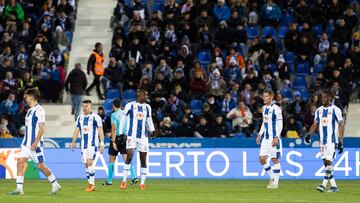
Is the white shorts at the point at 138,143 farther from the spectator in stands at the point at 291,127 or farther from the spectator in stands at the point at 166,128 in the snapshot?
the spectator in stands at the point at 291,127

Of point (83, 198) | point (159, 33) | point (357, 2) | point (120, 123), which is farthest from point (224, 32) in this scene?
point (83, 198)

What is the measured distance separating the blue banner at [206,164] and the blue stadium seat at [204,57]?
6.37 m

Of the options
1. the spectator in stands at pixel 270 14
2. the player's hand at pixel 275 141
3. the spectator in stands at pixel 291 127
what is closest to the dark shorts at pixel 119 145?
the player's hand at pixel 275 141

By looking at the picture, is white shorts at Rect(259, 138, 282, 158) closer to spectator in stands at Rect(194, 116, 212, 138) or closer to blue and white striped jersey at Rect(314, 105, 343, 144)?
blue and white striped jersey at Rect(314, 105, 343, 144)

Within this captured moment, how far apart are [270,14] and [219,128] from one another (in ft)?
19.9

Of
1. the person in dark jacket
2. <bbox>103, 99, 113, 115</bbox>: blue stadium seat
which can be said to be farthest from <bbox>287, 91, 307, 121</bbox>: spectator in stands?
the person in dark jacket

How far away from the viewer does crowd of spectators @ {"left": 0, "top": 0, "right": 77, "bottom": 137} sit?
33.2 metres

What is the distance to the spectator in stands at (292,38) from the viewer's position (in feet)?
114

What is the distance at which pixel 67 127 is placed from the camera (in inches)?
1332

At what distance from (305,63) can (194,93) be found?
4.12 meters

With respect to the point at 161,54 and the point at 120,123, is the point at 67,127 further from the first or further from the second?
the point at 120,123

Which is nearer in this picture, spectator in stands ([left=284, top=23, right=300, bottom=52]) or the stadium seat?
the stadium seat

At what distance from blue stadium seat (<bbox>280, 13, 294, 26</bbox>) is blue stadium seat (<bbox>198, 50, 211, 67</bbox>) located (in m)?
3.16

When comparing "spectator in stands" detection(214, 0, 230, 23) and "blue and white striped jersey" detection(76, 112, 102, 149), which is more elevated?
"spectator in stands" detection(214, 0, 230, 23)
